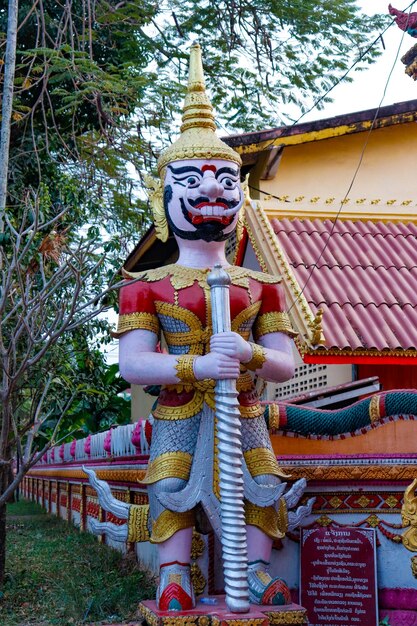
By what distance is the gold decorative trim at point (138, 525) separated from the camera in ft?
14.7

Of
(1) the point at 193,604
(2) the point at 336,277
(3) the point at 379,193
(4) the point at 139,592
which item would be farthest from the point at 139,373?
(3) the point at 379,193

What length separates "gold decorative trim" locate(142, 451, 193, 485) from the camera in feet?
14.1

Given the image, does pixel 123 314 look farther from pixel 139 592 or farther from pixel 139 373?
pixel 139 592

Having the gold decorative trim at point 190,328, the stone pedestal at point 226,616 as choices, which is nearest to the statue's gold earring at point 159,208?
the gold decorative trim at point 190,328

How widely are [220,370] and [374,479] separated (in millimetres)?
1439

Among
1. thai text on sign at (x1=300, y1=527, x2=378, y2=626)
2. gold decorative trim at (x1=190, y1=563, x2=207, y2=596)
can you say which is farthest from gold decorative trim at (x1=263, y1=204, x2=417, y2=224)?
gold decorative trim at (x1=190, y1=563, x2=207, y2=596)

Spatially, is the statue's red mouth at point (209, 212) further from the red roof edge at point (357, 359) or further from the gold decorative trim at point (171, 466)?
the red roof edge at point (357, 359)

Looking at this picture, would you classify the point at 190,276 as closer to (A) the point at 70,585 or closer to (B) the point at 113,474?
(A) the point at 70,585

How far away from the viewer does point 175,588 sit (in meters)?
4.16

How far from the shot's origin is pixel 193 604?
4172 mm

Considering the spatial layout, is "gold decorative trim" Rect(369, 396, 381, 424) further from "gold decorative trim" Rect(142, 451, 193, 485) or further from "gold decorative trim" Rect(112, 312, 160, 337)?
"gold decorative trim" Rect(112, 312, 160, 337)

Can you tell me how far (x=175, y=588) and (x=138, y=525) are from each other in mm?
454

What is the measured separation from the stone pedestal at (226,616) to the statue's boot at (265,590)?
4cm

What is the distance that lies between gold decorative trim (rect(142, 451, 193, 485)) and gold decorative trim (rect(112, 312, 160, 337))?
26.5 inches
